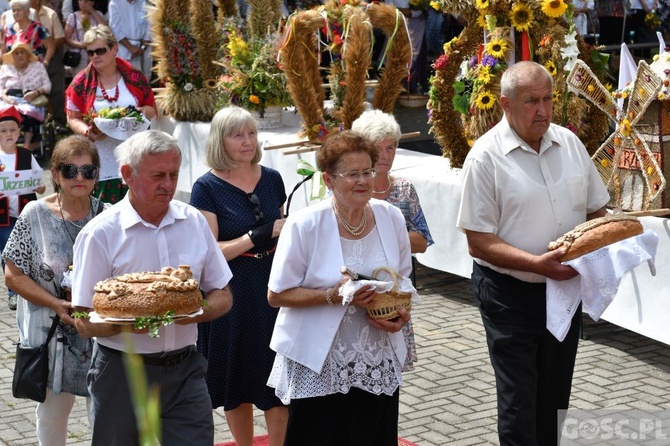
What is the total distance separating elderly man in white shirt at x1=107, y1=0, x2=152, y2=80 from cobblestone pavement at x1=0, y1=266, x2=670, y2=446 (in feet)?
26.3

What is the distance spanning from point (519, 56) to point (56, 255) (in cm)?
442

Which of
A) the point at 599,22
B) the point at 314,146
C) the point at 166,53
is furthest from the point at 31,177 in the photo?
the point at 599,22

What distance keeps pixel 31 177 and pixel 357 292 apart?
15.3 feet

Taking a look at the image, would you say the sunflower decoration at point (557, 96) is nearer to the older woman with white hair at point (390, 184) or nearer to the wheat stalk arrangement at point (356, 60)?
the wheat stalk arrangement at point (356, 60)

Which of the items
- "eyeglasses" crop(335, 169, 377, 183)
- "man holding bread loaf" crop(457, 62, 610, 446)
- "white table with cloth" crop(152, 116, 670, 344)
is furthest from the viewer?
"white table with cloth" crop(152, 116, 670, 344)

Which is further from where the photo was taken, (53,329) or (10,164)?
(10,164)

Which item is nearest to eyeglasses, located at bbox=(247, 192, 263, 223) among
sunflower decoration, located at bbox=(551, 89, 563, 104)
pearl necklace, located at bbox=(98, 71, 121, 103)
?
sunflower decoration, located at bbox=(551, 89, 563, 104)

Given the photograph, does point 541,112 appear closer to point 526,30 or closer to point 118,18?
point 526,30

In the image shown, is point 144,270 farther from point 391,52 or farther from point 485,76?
point 391,52

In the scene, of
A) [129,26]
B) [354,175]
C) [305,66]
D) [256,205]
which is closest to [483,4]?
[305,66]

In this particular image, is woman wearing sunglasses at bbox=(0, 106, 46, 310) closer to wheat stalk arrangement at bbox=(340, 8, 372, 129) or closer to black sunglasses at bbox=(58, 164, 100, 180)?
wheat stalk arrangement at bbox=(340, 8, 372, 129)

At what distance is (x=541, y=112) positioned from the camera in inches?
185

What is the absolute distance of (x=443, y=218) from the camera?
847cm

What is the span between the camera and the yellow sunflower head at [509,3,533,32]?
7934mm
